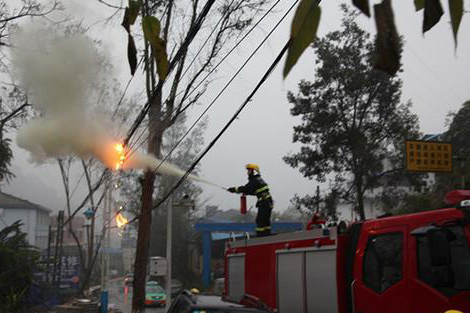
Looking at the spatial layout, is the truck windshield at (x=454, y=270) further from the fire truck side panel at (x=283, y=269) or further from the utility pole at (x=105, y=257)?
the utility pole at (x=105, y=257)

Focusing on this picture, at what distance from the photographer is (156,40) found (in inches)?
87.7

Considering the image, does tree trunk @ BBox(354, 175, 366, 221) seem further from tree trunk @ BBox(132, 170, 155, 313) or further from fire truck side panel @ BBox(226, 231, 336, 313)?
fire truck side panel @ BBox(226, 231, 336, 313)

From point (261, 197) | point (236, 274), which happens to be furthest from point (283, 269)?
point (261, 197)

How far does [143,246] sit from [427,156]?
9650 millimetres

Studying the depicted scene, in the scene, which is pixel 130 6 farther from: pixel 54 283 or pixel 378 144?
pixel 54 283

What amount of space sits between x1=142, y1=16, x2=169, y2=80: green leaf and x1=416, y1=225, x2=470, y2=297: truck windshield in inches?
155

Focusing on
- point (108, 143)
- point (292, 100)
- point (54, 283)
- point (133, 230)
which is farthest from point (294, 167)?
point (133, 230)

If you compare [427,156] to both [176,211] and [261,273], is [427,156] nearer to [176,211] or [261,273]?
[261,273]

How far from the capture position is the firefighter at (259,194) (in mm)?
10359

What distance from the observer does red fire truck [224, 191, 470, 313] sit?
5328mm

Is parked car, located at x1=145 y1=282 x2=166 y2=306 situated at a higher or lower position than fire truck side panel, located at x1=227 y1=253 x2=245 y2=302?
lower

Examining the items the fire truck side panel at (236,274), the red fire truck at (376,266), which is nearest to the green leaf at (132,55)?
the red fire truck at (376,266)

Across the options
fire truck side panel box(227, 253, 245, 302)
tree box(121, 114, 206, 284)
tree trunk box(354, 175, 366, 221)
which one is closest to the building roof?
tree box(121, 114, 206, 284)

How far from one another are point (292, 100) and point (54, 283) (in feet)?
44.3
